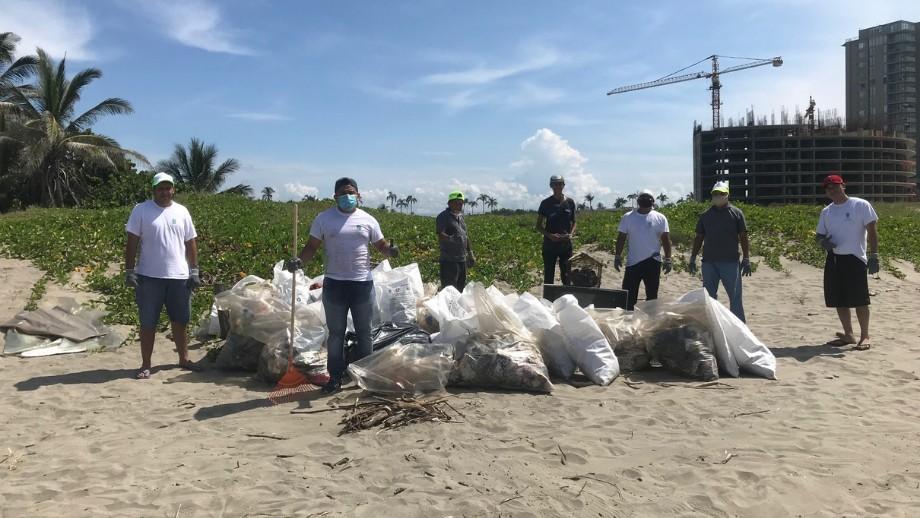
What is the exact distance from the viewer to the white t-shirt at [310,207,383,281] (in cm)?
481

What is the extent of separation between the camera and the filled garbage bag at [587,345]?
522 cm

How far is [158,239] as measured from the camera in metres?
5.38

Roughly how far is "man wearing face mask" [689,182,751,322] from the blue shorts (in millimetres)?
4879

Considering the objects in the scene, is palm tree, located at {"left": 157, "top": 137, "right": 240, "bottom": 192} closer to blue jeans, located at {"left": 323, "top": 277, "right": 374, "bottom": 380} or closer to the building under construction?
blue jeans, located at {"left": 323, "top": 277, "right": 374, "bottom": 380}

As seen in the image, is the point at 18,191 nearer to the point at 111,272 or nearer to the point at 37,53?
the point at 37,53

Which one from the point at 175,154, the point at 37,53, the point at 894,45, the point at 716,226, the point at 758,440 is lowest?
the point at 758,440

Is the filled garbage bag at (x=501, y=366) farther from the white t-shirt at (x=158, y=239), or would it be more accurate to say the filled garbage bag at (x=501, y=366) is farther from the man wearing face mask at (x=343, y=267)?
the white t-shirt at (x=158, y=239)

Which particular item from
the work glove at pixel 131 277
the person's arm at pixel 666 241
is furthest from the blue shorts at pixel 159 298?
the person's arm at pixel 666 241

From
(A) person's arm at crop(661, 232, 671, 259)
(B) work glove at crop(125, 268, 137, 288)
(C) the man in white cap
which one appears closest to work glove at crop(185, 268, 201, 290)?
(C) the man in white cap

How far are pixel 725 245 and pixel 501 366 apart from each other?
9.59 feet

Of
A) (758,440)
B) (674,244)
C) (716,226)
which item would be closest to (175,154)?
(674,244)

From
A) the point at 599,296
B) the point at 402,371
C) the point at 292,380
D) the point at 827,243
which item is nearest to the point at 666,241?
the point at 599,296

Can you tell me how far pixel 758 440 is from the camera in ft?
12.8

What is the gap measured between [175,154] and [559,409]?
30.0m
